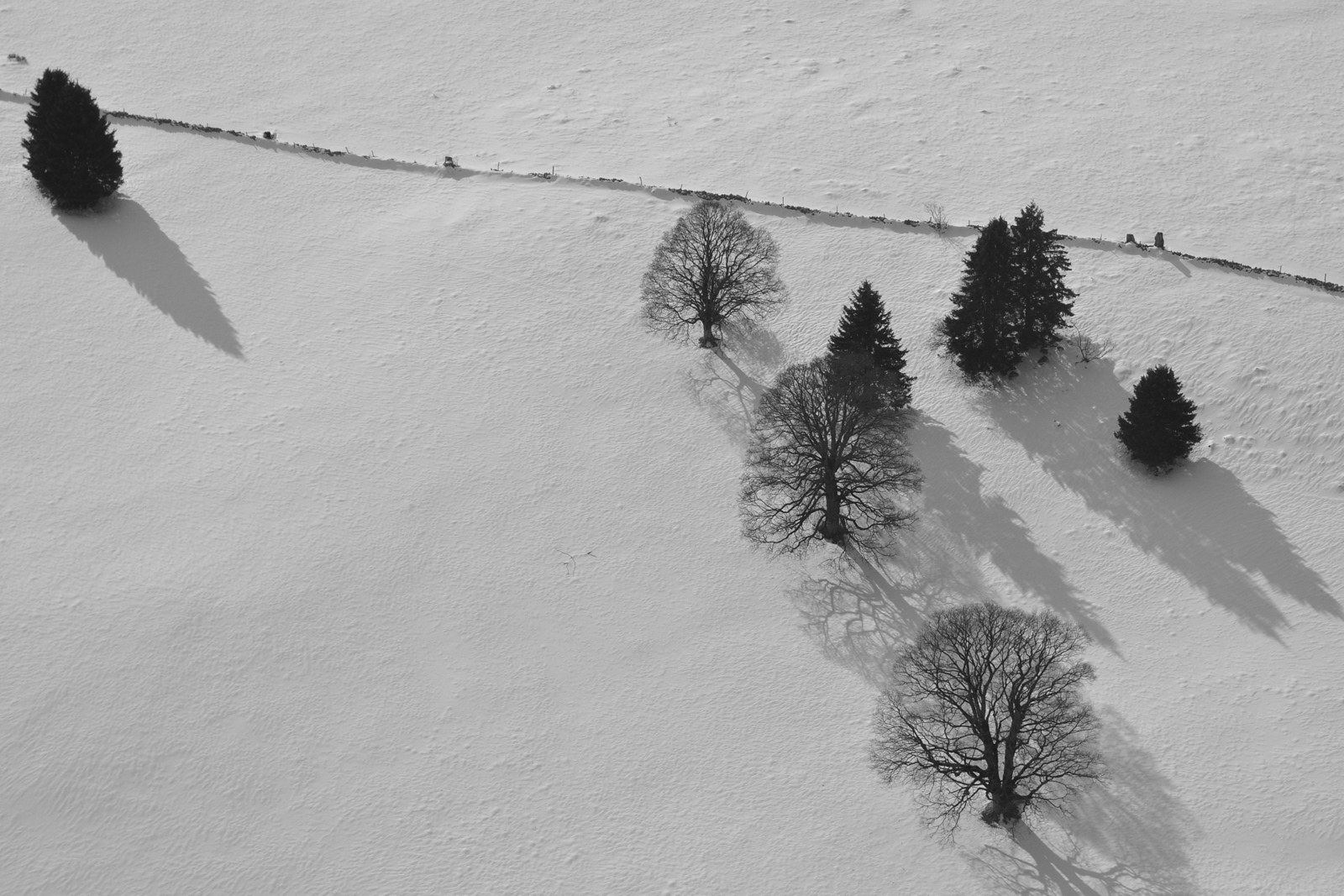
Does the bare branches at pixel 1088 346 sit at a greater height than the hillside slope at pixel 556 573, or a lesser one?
greater

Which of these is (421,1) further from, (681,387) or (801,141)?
(681,387)

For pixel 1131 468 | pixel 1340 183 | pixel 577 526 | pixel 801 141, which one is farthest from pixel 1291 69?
pixel 577 526

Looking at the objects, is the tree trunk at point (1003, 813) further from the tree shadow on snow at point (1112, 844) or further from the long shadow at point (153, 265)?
the long shadow at point (153, 265)

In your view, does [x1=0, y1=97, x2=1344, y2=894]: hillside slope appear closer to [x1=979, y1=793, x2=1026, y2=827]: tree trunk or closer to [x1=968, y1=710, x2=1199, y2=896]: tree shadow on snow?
[x1=968, y1=710, x2=1199, y2=896]: tree shadow on snow

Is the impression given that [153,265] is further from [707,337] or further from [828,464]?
[828,464]

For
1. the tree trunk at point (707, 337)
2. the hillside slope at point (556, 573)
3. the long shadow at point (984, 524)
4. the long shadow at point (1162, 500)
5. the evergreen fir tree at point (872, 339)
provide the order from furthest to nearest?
the tree trunk at point (707, 337) < the evergreen fir tree at point (872, 339) < the long shadow at point (984, 524) < the long shadow at point (1162, 500) < the hillside slope at point (556, 573)

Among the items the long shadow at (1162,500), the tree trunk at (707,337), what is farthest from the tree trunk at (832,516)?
the tree trunk at (707,337)

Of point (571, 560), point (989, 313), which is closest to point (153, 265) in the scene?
point (571, 560)
